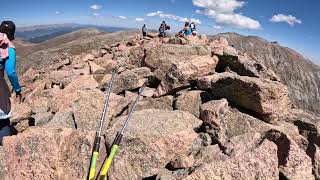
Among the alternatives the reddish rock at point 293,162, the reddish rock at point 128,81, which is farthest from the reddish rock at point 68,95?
the reddish rock at point 293,162

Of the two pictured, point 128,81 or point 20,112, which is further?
point 128,81

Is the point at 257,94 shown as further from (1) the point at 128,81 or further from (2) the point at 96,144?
(1) the point at 128,81

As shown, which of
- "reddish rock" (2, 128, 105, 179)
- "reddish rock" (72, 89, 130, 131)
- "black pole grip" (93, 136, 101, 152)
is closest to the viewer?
"reddish rock" (2, 128, 105, 179)

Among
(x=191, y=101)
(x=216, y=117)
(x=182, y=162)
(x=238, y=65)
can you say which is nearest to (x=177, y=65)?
(x=191, y=101)

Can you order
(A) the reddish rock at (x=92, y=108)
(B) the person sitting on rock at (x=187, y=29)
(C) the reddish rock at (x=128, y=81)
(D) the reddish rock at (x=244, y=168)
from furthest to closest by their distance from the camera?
(B) the person sitting on rock at (x=187, y=29) → (C) the reddish rock at (x=128, y=81) → (A) the reddish rock at (x=92, y=108) → (D) the reddish rock at (x=244, y=168)

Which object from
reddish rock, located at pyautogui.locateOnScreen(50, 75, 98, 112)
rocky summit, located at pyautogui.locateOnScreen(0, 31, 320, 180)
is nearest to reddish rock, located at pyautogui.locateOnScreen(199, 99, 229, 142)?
rocky summit, located at pyautogui.locateOnScreen(0, 31, 320, 180)

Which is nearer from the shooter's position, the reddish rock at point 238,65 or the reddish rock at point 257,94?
the reddish rock at point 257,94

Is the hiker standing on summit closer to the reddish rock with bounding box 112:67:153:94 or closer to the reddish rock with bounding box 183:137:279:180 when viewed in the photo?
the reddish rock with bounding box 112:67:153:94

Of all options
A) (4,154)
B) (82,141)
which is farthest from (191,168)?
(4,154)

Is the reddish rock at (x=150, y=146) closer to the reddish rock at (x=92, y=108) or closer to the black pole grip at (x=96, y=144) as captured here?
the black pole grip at (x=96, y=144)

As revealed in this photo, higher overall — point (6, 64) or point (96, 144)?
point (6, 64)
